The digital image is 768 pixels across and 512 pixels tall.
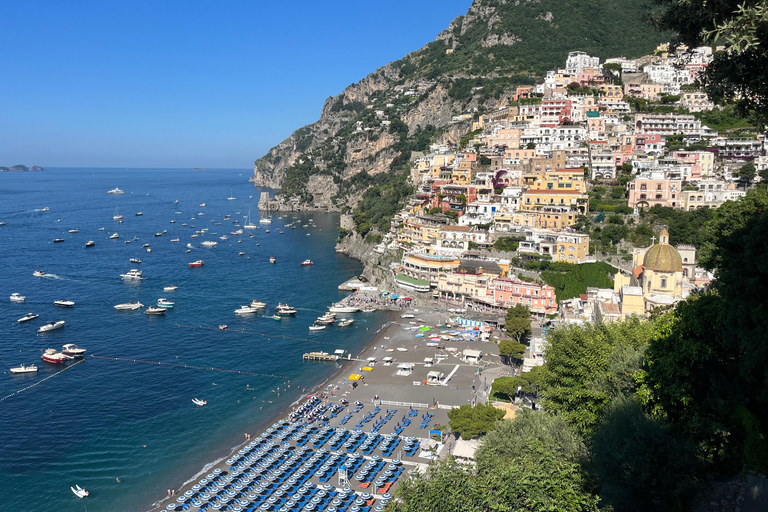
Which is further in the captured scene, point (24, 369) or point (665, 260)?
point (24, 369)

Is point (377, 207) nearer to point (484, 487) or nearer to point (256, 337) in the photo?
point (256, 337)

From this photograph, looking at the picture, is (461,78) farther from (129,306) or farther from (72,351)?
(72,351)

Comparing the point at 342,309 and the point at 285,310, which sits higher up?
the point at 285,310

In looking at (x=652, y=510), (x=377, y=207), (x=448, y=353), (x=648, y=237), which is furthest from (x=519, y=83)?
(x=652, y=510)

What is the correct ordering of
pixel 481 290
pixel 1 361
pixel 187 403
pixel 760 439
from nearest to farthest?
pixel 760 439, pixel 187 403, pixel 1 361, pixel 481 290

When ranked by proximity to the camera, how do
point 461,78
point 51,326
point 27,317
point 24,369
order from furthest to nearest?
point 461,78 → point 27,317 → point 51,326 → point 24,369

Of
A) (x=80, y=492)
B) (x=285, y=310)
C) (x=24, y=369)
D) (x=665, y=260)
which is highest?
(x=665, y=260)

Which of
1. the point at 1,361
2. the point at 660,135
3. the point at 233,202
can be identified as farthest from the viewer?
the point at 233,202

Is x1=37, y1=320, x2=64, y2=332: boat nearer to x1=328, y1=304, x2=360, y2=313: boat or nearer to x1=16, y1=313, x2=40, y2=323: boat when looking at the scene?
x1=16, y1=313, x2=40, y2=323: boat

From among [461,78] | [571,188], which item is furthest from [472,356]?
[461,78]
